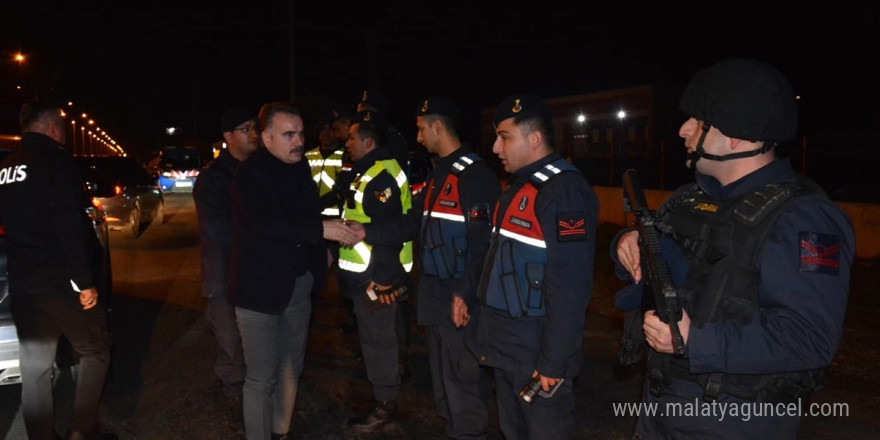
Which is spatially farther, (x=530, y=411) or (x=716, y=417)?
(x=530, y=411)

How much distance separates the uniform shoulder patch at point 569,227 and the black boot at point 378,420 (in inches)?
88.2

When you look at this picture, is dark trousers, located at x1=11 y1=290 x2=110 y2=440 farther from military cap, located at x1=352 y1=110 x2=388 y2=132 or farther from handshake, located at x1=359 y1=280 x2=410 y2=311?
military cap, located at x1=352 y1=110 x2=388 y2=132

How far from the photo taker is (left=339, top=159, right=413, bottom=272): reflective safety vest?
471cm

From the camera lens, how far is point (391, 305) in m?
4.85

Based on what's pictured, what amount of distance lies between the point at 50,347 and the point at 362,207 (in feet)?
6.43

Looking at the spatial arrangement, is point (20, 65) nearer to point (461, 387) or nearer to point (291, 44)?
point (291, 44)

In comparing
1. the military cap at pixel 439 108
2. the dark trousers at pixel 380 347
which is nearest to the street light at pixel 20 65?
the dark trousers at pixel 380 347

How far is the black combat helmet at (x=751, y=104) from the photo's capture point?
2.27 meters

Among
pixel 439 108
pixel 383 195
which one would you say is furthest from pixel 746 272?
pixel 383 195

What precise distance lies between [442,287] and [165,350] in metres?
3.35

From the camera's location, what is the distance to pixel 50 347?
161 inches

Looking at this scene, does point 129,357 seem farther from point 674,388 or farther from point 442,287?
point 674,388

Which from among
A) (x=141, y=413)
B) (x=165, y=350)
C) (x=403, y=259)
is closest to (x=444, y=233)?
(x=403, y=259)

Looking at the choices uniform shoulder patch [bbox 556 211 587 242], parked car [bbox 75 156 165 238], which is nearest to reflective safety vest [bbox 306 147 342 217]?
uniform shoulder patch [bbox 556 211 587 242]
